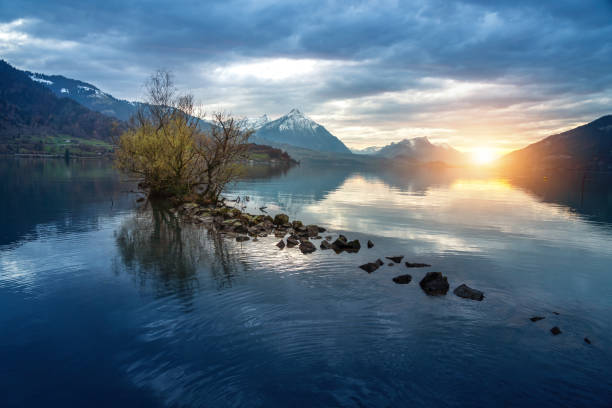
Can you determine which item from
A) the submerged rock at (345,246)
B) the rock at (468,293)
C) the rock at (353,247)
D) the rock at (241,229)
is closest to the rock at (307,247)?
the submerged rock at (345,246)

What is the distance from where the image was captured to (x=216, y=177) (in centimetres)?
4916

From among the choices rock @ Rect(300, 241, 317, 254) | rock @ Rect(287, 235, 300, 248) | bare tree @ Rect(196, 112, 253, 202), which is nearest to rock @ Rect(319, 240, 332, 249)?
rock @ Rect(300, 241, 317, 254)

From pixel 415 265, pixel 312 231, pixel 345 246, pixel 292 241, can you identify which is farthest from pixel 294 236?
pixel 415 265

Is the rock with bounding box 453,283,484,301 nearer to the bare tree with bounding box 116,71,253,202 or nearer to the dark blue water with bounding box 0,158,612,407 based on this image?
the dark blue water with bounding box 0,158,612,407

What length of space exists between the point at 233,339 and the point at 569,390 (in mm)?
12366

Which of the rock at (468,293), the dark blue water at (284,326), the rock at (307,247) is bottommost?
the dark blue water at (284,326)

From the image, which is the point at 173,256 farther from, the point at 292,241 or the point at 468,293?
the point at 468,293

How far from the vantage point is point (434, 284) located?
20156mm

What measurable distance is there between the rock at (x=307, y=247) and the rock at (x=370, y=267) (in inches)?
193

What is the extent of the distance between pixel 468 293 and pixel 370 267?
6148 millimetres

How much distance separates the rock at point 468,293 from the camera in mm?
19266

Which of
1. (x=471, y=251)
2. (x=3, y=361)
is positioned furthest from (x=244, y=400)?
(x=471, y=251)

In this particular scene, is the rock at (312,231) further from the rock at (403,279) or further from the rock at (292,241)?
the rock at (403,279)

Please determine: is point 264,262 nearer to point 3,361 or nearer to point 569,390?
point 3,361
